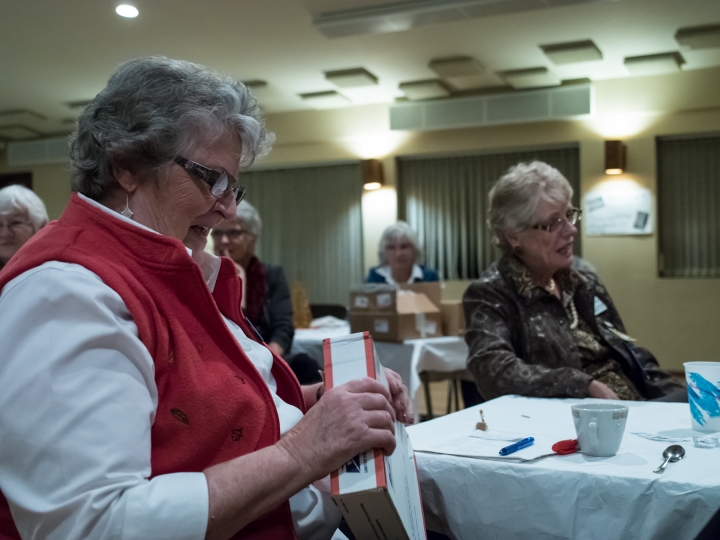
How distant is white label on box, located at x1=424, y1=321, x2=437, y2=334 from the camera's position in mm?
4246

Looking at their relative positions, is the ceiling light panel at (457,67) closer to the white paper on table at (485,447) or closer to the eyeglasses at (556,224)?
the eyeglasses at (556,224)

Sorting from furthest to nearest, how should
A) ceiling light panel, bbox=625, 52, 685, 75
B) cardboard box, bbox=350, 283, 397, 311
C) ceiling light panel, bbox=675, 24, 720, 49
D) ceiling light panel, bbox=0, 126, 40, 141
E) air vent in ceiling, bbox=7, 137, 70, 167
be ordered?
1. air vent in ceiling, bbox=7, 137, 70, 167
2. ceiling light panel, bbox=0, 126, 40, 141
3. ceiling light panel, bbox=625, 52, 685, 75
4. ceiling light panel, bbox=675, 24, 720, 49
5. cardboard box, bbox=350, 283, 397, 311

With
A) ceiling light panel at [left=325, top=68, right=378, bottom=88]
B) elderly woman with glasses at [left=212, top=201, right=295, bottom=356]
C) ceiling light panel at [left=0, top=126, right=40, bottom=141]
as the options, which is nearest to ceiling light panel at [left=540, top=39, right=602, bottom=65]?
ceiling light panel at [left=325, top=68, right=378, bottom=88]

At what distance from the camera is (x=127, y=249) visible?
1.03 metres

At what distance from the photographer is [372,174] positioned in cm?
816

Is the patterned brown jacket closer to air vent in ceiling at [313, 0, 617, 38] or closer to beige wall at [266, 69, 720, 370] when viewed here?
air vent in ceiling at [313, 0, 617, 38]

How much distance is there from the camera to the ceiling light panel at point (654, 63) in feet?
21.0

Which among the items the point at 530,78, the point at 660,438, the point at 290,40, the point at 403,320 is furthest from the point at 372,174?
the point at 660,438

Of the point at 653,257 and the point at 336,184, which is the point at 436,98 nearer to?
the point at 336,184

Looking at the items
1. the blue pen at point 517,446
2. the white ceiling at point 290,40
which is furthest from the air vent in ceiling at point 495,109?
the blue pen at point 517,446

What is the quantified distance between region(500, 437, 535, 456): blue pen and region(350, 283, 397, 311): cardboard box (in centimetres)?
276

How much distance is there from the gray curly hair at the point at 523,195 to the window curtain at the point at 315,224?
6072mm

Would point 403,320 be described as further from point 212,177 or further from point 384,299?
point 212,177

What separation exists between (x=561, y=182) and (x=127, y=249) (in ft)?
5.72
